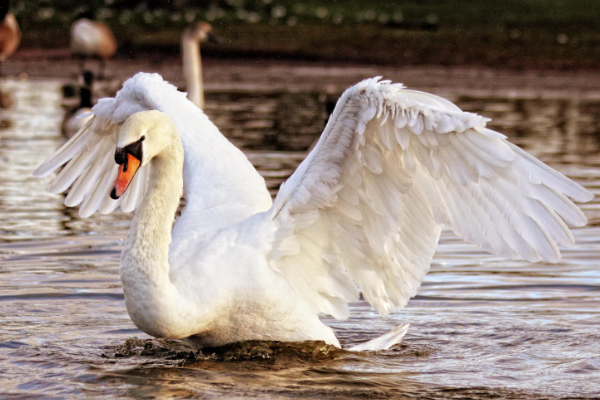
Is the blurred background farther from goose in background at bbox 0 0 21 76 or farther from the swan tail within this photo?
the swan tail

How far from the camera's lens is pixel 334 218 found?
649 cm

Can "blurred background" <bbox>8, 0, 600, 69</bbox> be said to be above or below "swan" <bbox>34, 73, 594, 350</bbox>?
below

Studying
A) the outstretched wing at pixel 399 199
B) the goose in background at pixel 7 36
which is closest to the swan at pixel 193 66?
the goose in background at pixel 7 36

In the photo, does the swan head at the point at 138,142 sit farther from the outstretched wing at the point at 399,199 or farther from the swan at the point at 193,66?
the swan at the point at 193,66

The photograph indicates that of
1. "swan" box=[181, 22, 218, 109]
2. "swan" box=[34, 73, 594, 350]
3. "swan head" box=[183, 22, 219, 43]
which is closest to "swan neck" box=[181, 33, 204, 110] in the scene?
"swan" box=[181, 22, 218, 109]

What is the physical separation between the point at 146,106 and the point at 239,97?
46.0 ft

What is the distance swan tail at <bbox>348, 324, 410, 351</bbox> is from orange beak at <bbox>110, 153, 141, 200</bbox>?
1.90 meters

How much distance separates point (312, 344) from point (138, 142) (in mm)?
1693

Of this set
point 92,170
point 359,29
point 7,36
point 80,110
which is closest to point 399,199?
point 92,170

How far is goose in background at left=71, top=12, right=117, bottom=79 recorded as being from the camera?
23.6 m

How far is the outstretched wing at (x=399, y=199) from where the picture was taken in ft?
19.0

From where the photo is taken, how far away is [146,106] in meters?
7.81

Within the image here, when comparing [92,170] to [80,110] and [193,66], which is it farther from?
[193,66]

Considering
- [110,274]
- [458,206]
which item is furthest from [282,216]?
[110,274]
